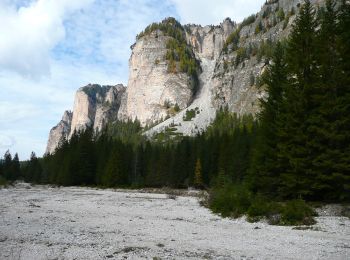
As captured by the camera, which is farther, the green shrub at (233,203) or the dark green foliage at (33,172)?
the dark green foliage at (33,172)

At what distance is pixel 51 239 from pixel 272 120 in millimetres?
26646

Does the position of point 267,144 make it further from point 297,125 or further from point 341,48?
point 341,48

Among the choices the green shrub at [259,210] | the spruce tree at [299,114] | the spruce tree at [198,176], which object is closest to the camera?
the green shrub at [259,210]

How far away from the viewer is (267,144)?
34.8 metres

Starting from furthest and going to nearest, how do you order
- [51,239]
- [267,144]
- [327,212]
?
[267,144] < [327,212] < [51,239]

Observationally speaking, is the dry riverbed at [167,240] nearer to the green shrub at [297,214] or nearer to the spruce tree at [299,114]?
the green shrub at [297,214]

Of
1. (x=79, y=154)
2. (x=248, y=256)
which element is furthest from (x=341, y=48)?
(x=79, y=154)

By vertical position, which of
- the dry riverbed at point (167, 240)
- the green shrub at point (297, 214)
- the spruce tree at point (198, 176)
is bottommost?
the dry riverbed at point (167, 240)

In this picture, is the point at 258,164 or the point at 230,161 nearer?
the point at 258,164

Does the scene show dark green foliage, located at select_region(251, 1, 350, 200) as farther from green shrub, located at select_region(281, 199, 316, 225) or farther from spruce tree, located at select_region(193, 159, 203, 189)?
spruce tree, located at select_region(193, 159, 203, 189)

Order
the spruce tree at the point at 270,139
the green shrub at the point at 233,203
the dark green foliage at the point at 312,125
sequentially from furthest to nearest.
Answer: the spruce tree at the point at 270,139 → the green shrub at the point at 233,203 → the dark green foliage at the point at 312,125

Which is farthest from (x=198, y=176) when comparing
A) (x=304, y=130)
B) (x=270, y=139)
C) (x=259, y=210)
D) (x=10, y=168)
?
(x=10, y=168)

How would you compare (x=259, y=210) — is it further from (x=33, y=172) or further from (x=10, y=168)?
(x=10, y=168)

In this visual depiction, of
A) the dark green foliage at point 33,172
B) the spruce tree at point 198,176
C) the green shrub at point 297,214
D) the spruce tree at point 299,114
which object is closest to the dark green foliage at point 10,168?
the dark green foliage at point 33,172
